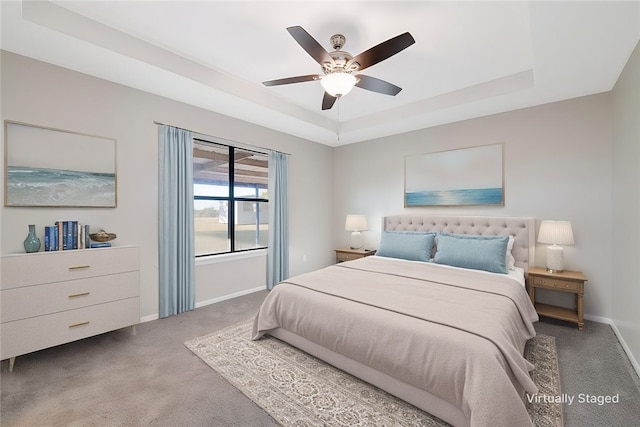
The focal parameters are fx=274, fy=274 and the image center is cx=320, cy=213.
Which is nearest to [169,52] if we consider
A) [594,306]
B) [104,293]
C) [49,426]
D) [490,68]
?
[104,293]

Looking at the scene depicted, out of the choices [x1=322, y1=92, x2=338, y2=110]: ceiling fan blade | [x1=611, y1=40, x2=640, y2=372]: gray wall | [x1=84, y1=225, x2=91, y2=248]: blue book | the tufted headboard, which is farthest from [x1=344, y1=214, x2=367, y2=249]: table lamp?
[x1=84, y1=225, x2=91, y2=248]: blue book

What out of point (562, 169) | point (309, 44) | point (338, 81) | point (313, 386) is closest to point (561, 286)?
point (562, 169)

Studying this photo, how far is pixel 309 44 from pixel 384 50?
1.80 feet

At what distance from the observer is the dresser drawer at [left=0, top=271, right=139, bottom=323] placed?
2092 millimetres

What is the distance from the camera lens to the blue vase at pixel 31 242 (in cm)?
229

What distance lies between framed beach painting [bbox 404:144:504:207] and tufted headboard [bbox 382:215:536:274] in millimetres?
242

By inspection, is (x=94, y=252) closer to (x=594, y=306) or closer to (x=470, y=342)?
(x=470, y=342)

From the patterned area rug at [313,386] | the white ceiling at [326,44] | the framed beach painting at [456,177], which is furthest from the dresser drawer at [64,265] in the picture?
the framed beach painting at [456,177]

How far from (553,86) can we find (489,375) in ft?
10.1

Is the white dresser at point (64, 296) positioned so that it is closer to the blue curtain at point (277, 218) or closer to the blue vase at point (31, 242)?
the blue vase at point (31, 242)

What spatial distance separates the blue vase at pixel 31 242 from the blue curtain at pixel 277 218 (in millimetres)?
2626

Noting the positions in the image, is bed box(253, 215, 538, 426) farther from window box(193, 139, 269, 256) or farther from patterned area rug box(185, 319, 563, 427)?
window box(193, 139, 269, 256)

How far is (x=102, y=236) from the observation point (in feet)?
8.69

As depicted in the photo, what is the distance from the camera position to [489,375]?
1.41 m
